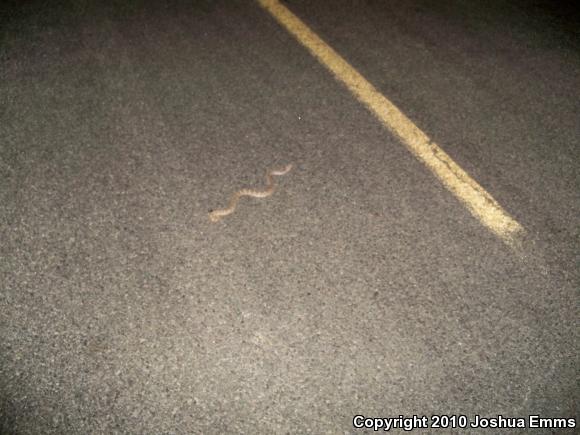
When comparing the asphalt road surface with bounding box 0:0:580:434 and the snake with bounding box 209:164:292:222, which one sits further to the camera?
the snake with bounding box 209:164:292:222

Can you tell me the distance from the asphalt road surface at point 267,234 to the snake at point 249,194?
52mm

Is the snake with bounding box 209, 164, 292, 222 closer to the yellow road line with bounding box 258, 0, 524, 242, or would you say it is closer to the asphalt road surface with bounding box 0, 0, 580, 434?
the asphalt road surface with bounding box 0, 0, 580, 434

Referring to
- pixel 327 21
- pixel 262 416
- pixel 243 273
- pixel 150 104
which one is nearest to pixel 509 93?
pixel 327 21

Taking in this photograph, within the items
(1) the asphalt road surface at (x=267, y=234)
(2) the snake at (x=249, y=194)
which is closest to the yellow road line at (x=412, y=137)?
(1) the asphalt road surface at (x=267, y=234)

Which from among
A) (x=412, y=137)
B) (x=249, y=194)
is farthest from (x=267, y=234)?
(x=412, y=137)

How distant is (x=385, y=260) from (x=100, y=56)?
9.01ft

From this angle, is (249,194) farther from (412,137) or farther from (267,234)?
(412,137)

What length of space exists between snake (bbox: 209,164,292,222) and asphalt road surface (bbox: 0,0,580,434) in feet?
0.17

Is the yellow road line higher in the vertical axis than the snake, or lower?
higher

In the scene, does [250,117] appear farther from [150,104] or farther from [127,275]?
[127,275]

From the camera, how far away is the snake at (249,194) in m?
2.27

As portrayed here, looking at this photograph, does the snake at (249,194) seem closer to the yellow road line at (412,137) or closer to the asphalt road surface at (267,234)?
the asphalt road surface at (267,234)

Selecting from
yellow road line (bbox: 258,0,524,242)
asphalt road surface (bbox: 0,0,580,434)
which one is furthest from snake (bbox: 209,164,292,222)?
yellow road line (bbox: 258,0,524,242)

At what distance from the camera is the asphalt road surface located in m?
1.73
